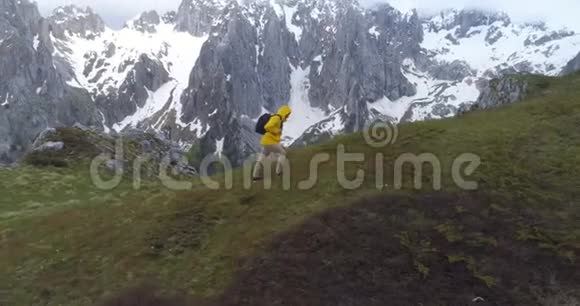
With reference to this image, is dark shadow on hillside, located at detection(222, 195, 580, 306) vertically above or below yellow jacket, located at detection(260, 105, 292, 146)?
below

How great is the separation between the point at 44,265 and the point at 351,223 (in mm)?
14279

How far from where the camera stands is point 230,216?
26594 mm

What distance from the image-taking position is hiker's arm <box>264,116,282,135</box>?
28297 millimetres

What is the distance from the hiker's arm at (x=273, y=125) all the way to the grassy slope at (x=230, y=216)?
9.56 ft

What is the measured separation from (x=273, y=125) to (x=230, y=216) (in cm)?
535

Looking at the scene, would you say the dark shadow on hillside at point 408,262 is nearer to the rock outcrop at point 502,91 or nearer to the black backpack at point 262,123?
the black backpack at point 262,123

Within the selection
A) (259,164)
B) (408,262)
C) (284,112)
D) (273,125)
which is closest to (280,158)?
(259,164)

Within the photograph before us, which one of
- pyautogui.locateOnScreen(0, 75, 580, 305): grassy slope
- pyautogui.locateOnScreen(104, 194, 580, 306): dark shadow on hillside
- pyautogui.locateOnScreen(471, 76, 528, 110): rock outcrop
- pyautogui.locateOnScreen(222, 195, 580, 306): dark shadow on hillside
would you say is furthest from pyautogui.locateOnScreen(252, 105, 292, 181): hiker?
pyautogui.locateOnScreen(471, 76, 528, 110): rock outcrop

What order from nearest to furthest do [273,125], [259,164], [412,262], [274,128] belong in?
1. [412,262]
2. [273,125]
3. [274,128]
4. [259,164]

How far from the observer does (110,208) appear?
3109cm

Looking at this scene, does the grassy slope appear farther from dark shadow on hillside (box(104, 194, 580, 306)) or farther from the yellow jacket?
the yellow jacket

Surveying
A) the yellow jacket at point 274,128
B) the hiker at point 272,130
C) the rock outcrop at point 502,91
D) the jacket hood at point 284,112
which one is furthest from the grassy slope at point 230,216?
the rock outcrop at point 502,91

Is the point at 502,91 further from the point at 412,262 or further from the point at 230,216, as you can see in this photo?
the point at 412,262

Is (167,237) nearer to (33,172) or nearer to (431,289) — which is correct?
(431,289)
